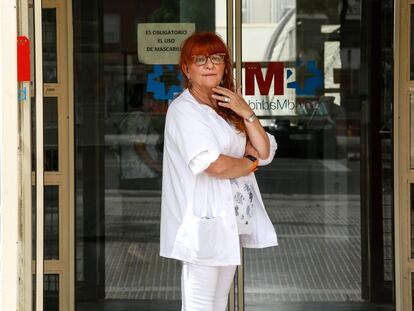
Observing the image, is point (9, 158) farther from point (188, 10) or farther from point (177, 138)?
point (188, 10)

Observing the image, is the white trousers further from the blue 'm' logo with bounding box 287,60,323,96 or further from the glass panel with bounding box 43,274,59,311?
the blue 'm' logo with bounding box 287,60,323,96

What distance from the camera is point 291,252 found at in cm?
627

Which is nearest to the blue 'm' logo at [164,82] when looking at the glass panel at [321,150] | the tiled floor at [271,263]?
the glass panel at [321,150]

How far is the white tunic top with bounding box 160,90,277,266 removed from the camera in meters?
3.36

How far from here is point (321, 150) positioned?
6535mm

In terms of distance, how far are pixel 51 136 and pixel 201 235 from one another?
84.9 inches

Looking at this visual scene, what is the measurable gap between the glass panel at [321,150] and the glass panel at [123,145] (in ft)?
1.84

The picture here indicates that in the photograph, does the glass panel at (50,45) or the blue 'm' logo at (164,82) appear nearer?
the glass panel at (50,45)

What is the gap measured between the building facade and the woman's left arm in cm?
174

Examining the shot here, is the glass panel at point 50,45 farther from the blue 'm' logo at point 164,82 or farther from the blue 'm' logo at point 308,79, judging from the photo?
the blue 'm' logo at point 308,79

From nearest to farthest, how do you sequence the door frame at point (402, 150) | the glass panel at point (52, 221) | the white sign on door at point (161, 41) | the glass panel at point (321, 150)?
the door frame at point (402, 150)
the glass panel at point (52, 221)
the white sign on door at point (161, 41)
the glass panel at point (321, 150)

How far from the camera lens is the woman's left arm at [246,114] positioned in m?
3.45

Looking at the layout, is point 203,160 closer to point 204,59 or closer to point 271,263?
point 204,59

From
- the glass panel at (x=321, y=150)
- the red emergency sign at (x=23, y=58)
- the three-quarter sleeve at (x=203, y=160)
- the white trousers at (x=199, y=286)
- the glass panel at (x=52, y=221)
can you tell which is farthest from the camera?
the glass panel at (x=321, y=150)
